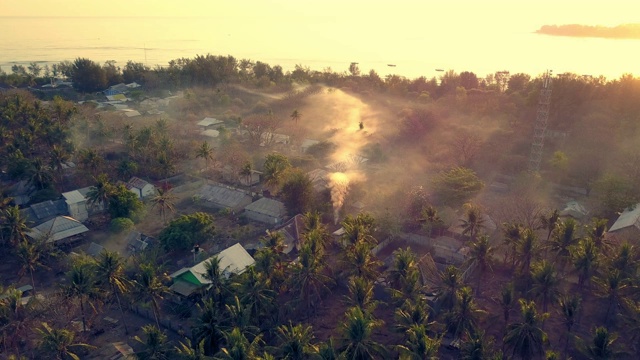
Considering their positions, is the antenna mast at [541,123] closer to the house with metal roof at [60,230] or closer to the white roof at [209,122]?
the house with metal roof at [60,230]

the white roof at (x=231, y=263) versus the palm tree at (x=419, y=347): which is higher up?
the palm tree at (x=419, y=347)

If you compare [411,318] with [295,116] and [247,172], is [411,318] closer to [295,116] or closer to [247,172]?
[247,172]

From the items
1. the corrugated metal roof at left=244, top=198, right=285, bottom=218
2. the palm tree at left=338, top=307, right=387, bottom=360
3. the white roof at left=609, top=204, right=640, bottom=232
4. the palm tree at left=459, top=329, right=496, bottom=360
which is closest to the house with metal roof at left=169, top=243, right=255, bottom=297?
the corrugated metal roof at left=244, top=198, right=285, bottom=218

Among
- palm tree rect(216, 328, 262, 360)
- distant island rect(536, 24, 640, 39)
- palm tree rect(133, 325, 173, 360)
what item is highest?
distant island rect(536, 24, 640, 39)

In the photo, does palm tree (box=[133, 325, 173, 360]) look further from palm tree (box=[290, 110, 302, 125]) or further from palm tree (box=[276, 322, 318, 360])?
palm tree (box=[290, 110, 302, 125])

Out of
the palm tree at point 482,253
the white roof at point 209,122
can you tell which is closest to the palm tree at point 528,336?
the palm tree at point 482,253

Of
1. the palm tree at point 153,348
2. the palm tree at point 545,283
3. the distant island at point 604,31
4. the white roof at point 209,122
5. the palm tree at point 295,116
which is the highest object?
the distant island at point 604,31
